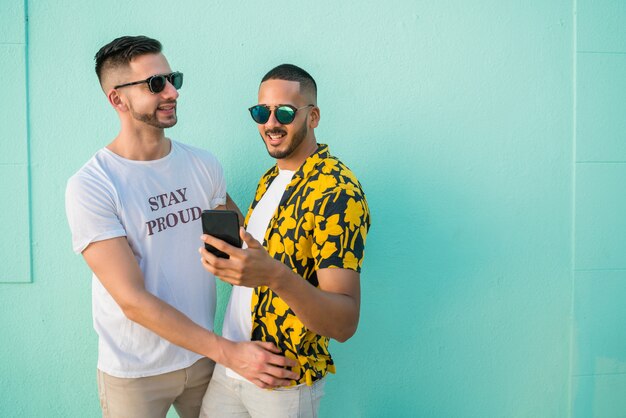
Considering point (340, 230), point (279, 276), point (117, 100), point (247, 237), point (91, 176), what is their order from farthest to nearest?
1. point (117, 100)
2. point (91, 176)
3. point (340, 230)
4. point (279, 276)
5. point (247, 237)

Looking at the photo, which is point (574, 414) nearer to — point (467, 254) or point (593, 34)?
point (467, 254)

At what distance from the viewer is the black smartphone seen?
1771mm

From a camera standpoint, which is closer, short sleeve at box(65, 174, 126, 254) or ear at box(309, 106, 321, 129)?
short sleeve at box(65, 174, 126, 254)

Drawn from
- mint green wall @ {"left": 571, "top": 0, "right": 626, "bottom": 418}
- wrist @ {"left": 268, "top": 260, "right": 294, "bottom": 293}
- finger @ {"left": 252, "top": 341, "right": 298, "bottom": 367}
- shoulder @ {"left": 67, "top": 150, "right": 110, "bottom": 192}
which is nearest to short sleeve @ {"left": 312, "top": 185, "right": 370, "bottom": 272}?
wrist @ {"left": 268, "top": 260, "right": 294, "bottom": 293}

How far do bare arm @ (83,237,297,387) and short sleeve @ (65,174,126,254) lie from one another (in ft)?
0.12

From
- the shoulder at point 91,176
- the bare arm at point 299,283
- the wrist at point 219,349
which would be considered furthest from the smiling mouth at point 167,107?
the wrist at point 219,349

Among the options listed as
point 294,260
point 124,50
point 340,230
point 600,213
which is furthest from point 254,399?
point 600,213

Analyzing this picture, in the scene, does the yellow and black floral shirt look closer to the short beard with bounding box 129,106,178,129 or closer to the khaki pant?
the khaki pant

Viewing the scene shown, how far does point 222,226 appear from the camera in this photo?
1782 millimetres

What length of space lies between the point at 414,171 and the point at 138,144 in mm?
1504

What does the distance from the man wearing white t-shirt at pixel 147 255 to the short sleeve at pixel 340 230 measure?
18.4 inches

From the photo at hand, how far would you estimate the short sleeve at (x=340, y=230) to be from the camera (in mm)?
2043

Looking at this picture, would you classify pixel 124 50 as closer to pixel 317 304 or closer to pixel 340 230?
pixel 340 230

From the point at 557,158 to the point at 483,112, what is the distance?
20.3 inches
